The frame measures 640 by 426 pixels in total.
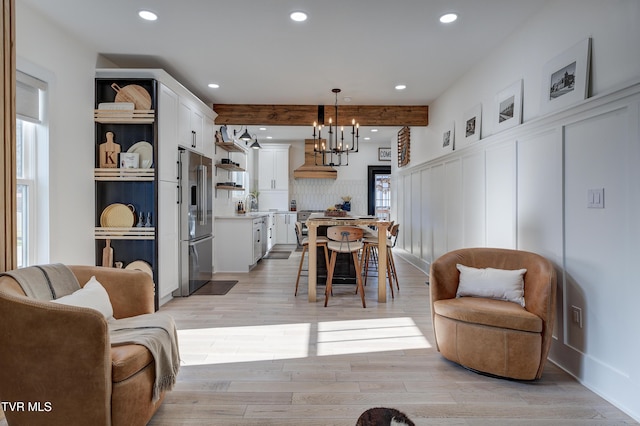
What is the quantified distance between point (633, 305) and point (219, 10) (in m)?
3.45

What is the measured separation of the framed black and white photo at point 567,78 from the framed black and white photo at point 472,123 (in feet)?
3.80

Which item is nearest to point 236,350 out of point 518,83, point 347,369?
point 347,369

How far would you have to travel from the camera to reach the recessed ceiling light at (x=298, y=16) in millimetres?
2863

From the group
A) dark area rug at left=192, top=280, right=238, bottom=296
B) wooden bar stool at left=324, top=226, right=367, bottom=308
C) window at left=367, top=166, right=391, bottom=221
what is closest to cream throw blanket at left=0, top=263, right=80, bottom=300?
dark area rug at left=192, top=280, right=238, bottom=296

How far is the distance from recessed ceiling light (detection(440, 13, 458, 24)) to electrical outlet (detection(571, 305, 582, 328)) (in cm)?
240

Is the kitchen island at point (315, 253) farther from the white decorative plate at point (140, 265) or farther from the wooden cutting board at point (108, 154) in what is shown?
the wooden cutting board at point (108, 154)

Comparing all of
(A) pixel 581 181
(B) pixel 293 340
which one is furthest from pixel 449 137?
(B) pixel 293 340

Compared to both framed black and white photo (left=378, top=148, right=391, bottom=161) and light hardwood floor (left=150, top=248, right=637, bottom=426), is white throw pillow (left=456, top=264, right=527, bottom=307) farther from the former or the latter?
framed black and white photo (left=378, top=148, right=391, bottom=161)

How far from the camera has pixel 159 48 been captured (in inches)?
141

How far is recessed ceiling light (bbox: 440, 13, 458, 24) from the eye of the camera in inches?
114

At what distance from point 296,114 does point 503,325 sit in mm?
4322

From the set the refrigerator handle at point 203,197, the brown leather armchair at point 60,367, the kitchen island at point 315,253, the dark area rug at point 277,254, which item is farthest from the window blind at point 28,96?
the dark area rug at point 277,254

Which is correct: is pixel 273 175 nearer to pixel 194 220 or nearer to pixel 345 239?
pixel 194 220

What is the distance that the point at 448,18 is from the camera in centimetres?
293
